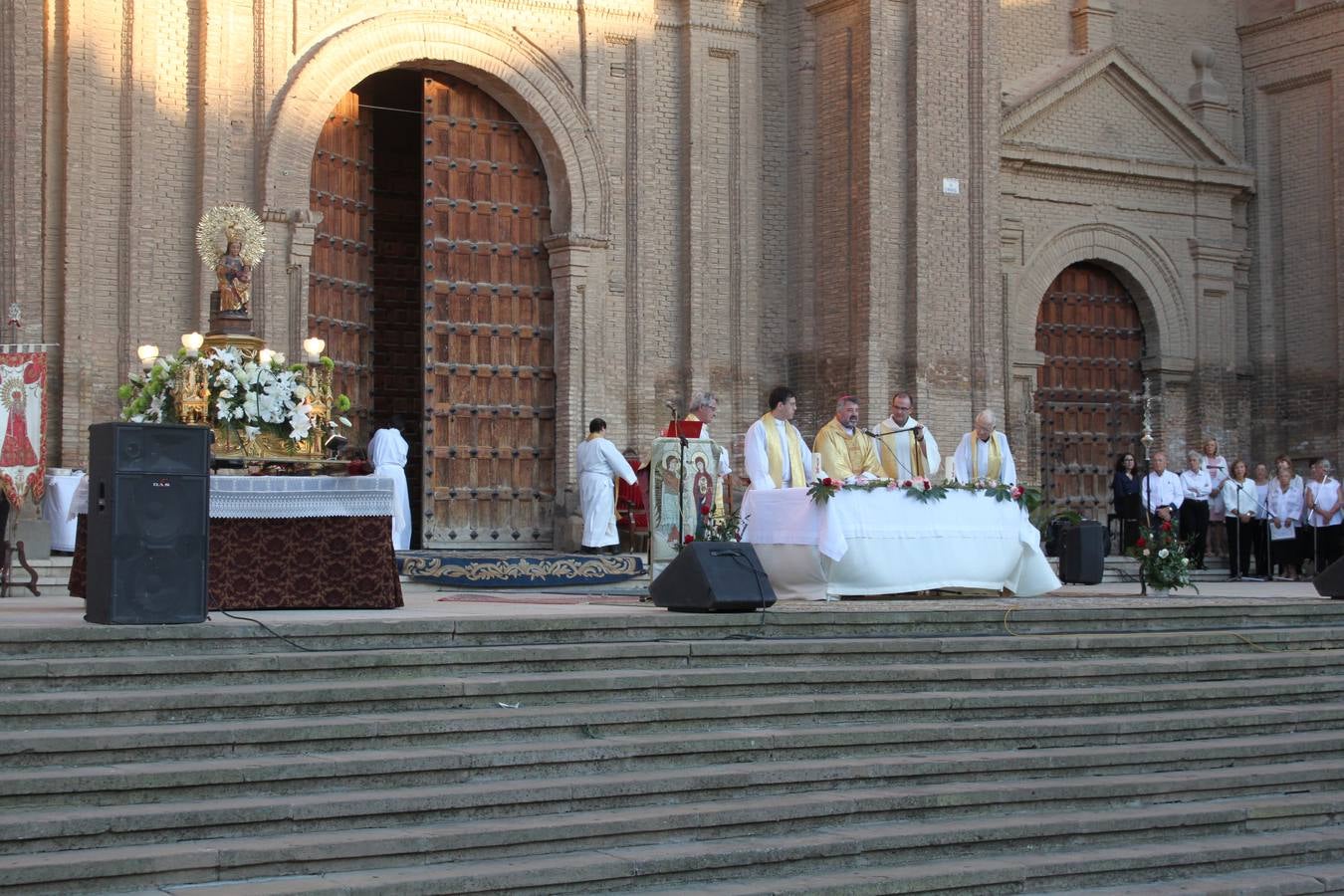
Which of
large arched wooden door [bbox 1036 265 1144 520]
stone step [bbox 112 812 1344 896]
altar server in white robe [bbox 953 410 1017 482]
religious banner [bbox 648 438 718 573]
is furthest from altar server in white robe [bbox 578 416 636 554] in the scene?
stone step [bbox 112 812 1344 896]

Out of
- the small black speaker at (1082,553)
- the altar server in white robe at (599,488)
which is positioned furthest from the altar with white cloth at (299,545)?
the small black speaker at (1082,553)

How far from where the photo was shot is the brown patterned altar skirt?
10.4 metres

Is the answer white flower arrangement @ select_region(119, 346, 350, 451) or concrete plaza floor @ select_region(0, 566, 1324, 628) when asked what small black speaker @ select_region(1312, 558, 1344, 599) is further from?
white flower arrangement @ select_region(119, 346, 350, 451)

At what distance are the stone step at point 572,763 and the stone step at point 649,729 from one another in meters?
0.05

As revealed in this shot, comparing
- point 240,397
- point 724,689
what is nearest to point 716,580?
point 724,689

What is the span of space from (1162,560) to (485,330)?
7.64 meters

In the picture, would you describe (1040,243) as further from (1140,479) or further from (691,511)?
(691,511)

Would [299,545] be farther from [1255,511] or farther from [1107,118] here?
[1107,118]

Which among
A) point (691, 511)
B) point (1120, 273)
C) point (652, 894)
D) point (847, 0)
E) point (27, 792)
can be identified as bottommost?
point (652, 894)

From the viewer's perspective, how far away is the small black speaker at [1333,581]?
12547mm

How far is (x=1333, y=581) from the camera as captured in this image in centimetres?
1262

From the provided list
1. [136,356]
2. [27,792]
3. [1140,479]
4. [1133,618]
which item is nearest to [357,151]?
[136,356]

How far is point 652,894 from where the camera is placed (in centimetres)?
714

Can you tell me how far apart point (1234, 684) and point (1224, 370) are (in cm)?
1344
